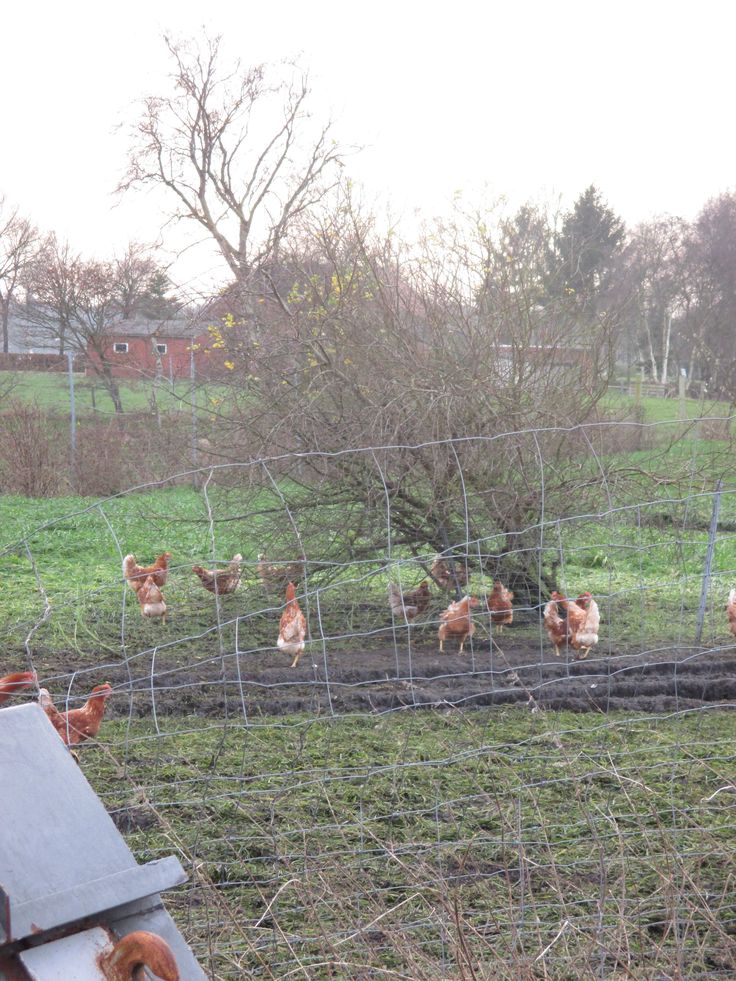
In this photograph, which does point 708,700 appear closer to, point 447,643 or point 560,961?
point 447,643

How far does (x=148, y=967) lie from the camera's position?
0.98m

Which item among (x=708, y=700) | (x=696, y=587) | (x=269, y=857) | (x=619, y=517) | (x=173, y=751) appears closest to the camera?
(x=269, y=857)

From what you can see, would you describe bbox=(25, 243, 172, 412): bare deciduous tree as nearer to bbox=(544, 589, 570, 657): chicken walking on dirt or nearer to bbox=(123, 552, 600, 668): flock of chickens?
bbox=(123, 552, 600, 668): flock of chickens

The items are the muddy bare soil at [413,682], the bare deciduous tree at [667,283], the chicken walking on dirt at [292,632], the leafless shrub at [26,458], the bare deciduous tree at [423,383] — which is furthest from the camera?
the bare deciduous tree at [667,283]

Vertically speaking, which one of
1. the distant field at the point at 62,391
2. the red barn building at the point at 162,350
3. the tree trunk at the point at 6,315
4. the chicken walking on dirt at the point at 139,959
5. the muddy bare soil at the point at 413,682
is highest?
the tree trunk at the point at 6,315

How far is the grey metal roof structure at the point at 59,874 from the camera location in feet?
3.17

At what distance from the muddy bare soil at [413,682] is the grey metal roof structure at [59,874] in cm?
370

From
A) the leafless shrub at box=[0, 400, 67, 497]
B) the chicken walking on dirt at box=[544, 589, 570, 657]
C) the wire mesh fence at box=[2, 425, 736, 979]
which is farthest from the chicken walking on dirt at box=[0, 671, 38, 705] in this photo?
the leafless shrub at box=[0, 400, 67, 497]

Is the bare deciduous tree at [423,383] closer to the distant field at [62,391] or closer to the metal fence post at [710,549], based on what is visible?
the metal fence post at [710,549]

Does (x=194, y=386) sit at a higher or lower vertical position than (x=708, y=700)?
higher

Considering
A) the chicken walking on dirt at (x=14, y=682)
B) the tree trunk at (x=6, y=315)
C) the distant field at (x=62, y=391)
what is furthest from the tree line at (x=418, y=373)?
the tree trunk at (x=6, y=315)

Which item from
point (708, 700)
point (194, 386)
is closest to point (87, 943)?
point (708, 700)

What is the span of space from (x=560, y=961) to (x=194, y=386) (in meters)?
5.61

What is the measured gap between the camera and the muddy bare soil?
5324 mm
